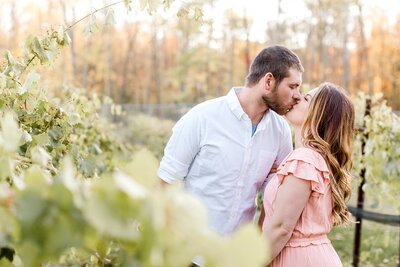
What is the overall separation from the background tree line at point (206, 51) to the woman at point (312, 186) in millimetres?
26267

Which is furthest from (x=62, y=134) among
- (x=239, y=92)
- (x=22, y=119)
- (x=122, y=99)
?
(x=122, y=99)

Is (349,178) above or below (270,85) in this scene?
below

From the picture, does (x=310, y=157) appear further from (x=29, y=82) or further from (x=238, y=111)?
(x=29, y=82)

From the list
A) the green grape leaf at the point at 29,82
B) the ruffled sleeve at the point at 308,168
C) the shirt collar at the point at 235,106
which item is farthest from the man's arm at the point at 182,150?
the green grape leaf at the point at 29,82

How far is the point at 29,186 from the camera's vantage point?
3.18 feet

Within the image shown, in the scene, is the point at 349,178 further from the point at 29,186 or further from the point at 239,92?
the point at 29,186

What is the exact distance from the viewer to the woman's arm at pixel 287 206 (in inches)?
105

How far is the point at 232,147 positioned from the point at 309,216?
559 mm

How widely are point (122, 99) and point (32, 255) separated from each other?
40101 millimetres

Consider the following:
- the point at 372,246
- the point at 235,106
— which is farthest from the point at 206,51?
the point at 235,106

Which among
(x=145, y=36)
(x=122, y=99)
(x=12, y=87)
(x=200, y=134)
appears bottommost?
(x=122, y=99)

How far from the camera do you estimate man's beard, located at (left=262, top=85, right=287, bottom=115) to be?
310cm

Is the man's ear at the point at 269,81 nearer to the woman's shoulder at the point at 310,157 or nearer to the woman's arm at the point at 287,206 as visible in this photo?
the woman's shoulder at the point at 310,157

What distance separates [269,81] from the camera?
10.2ft
